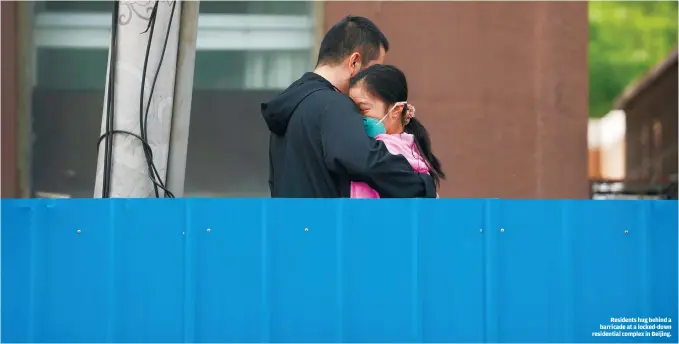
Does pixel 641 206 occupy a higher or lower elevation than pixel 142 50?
lower

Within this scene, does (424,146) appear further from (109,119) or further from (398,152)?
(109,119)

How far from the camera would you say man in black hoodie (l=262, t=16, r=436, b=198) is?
3457mm

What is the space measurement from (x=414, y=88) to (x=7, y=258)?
4.73m

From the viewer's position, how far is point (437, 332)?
328cm

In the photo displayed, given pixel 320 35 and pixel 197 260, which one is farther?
pixel 320 35

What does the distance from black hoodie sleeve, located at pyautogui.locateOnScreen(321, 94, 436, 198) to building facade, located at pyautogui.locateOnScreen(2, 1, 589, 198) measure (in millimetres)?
4109

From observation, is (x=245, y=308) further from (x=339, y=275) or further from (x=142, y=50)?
(x=142, y=50)

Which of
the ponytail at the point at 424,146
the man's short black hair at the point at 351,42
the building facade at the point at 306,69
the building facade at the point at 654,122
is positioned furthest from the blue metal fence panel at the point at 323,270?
the building facade at the point at 654,122

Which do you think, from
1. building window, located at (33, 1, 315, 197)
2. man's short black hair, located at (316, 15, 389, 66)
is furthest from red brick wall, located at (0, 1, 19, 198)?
man's short black hair, located at (316, 15, 389, 66)

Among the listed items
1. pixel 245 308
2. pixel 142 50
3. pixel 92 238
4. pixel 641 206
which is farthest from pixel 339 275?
pixel 142 50

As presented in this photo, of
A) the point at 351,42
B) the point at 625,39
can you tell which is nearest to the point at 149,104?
the point at 351,42

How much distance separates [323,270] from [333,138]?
498 millimetres

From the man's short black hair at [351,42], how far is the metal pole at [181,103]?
639 millimetres

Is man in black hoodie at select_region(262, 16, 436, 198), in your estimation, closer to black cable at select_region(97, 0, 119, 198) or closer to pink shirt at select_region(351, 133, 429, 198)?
pink shirt at select_region(351, 133, 429, 198)
